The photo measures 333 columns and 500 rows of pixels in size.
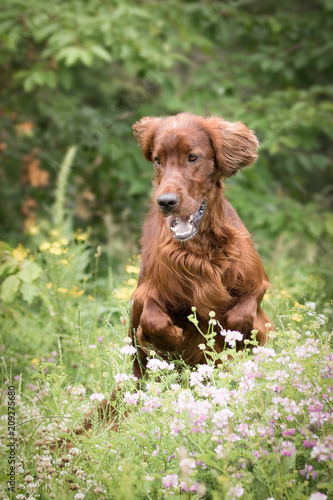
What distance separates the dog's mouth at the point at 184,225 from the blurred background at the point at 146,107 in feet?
7.89

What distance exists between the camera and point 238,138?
9.28 feet

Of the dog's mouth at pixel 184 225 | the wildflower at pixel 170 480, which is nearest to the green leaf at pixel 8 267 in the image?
the dog's mouth at pixel 184 225

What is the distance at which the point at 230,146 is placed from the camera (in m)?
2.79

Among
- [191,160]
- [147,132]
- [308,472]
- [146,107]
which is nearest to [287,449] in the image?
[308,472]

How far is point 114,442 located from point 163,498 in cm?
31

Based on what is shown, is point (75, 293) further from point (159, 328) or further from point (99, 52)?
point (99, 52)

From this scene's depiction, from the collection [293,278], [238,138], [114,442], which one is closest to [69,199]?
[293,278]

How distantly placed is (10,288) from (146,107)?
3.50 meters

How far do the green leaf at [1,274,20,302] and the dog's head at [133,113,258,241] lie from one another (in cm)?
124

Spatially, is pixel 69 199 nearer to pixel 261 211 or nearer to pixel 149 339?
pixel 261 211

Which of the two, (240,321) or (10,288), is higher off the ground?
(240,321)

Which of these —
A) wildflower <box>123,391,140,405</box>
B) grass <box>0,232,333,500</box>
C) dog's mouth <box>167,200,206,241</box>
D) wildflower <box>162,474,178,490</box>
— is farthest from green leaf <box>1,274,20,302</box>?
wildflower <box>162,474,178,490</box>

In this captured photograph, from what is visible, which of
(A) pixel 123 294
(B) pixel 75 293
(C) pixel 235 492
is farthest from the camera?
(B) pixel 75 293

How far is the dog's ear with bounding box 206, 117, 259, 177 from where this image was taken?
2.77 metres
